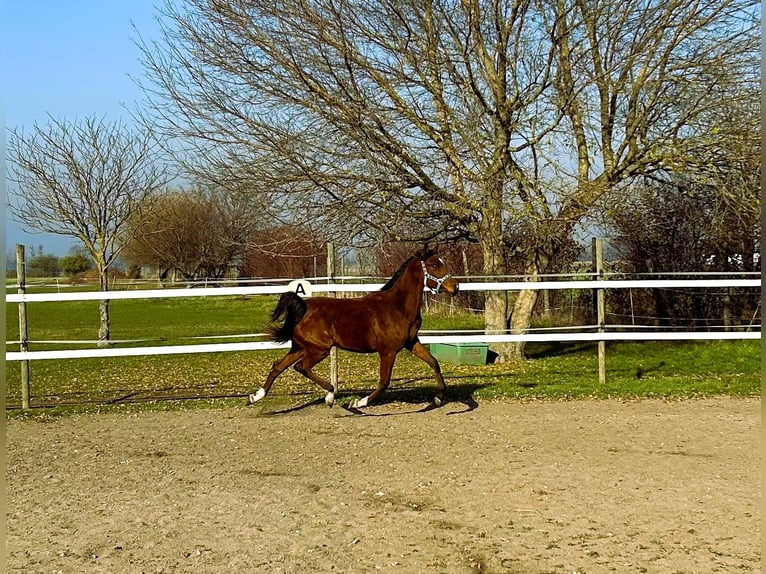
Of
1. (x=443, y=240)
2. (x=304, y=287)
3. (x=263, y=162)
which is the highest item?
(x=263, y=162)

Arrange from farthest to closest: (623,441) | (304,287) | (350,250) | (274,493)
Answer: (350,250) → (304,287) → (623,441) → (274,493)

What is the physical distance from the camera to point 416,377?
10.2 metres

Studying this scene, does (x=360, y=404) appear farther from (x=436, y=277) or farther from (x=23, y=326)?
(x=23, y=326)

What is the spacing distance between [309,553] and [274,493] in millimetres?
1105

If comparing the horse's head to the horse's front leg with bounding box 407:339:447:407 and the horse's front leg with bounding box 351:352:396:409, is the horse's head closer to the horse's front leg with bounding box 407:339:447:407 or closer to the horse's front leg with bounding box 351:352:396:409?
the horse's front leg with bounding box 407:339:447:407

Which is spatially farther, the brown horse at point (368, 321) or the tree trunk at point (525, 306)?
the tree trunk at point (525, 306)

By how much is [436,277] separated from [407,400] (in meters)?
1.77

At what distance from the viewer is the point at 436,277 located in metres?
6.91

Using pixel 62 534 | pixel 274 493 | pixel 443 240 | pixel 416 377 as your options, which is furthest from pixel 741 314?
pixel 62 534

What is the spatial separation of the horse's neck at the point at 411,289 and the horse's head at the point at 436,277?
62 mm

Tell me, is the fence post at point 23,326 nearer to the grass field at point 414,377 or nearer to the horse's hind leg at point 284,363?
the grass field at point 414,377

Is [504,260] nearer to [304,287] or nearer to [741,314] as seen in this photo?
[304,287]

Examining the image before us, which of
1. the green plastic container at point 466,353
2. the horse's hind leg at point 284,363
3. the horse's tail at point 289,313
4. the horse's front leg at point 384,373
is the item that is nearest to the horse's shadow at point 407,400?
the horse's front leg at point 384,373

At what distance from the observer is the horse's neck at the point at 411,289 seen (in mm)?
6871
